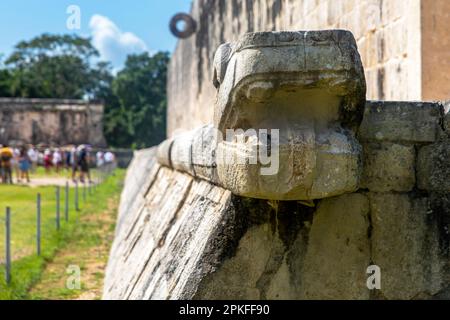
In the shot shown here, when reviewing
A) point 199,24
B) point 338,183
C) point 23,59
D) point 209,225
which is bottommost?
point 209,225

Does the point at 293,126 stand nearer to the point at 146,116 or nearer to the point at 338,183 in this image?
the point at 338,183

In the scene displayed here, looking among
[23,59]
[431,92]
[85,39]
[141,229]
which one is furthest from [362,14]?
[23,59]

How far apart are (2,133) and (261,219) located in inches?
1373

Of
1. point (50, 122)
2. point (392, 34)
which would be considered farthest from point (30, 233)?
point (50, 122)

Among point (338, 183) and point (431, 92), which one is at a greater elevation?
point (431, 92)

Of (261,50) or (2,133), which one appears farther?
(2,133)

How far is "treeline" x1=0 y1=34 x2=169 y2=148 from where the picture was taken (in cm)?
4359

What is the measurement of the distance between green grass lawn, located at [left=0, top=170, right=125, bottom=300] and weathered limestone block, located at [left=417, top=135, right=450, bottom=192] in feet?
12.3

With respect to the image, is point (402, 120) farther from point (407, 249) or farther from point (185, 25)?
point (185, 25)

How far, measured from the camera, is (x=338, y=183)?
1.84 m

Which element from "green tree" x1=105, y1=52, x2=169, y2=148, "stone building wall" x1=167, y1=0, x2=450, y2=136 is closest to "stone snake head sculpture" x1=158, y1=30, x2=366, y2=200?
"stone building wall" x1=167, y1=0, x2=450, y2=136

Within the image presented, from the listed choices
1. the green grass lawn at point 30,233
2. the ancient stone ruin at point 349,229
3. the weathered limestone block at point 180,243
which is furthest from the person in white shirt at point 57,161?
the ancient stone ruin at point 349,229

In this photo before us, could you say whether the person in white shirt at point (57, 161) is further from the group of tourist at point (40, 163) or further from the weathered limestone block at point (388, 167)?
the weathered limestone block at point (388, 167)

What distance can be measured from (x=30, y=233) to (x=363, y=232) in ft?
22.7
